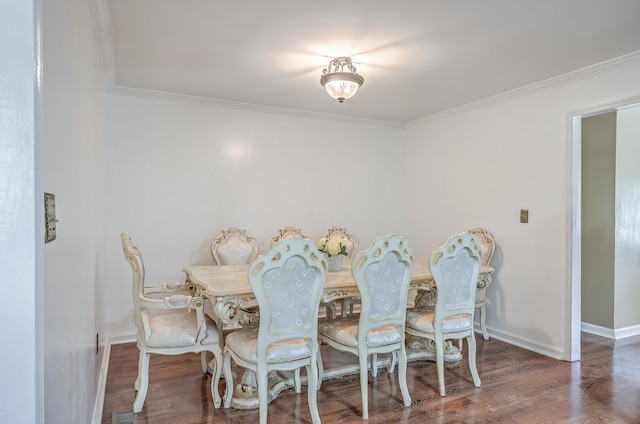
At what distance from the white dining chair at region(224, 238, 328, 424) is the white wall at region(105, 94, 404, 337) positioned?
2.05m

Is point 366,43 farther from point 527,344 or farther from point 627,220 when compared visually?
point 627,220

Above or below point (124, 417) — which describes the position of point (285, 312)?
above

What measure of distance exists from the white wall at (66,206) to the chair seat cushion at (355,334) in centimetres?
146

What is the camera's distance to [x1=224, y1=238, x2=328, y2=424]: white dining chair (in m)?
2.15

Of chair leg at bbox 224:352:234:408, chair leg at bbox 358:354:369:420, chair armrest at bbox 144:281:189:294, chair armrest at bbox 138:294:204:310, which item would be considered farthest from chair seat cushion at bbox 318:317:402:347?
chair armrest at bbox 144:281:189:294

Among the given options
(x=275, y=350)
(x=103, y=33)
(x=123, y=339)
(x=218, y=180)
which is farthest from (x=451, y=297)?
(x=123, y=339)

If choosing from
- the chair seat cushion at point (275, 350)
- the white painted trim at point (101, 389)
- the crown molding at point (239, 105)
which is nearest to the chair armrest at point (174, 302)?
the chair seat cushion at point (275, 350)

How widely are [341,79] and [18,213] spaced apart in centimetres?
248

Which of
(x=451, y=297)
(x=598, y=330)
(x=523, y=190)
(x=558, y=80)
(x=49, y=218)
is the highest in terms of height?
(x=558, y=80)

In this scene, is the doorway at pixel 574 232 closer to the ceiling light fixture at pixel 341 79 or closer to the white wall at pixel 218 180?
the ceiling light fixture at pixel 341 79

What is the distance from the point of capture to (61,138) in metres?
1.28

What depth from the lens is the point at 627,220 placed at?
4.20 meters

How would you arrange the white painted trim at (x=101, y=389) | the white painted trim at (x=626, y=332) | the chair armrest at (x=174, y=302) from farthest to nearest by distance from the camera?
the white painted trim at (x=626, y=332) < the chair armrest at (x=174, y=302) < the white painted trim at (x=101, y=389)

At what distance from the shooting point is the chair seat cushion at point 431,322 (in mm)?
2814
